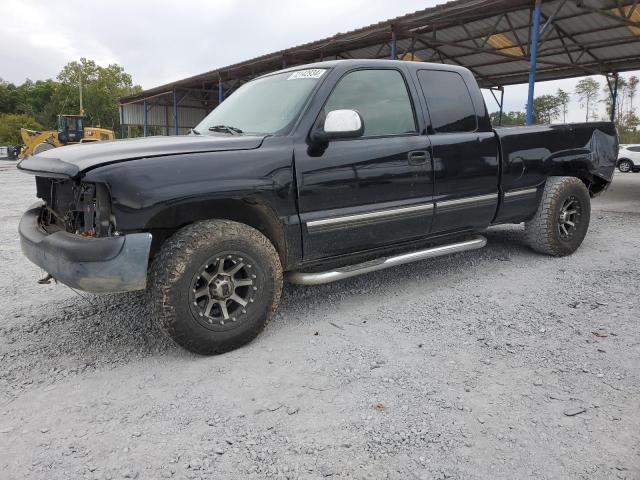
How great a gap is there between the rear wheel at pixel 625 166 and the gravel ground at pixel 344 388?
19.5 meters

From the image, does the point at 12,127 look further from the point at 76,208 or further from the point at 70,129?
the point at 76,208

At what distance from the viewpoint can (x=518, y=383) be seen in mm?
2467

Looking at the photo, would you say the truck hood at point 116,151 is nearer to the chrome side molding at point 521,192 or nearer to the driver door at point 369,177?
the driver door at point 369,177

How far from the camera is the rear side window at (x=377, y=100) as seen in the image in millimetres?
3385

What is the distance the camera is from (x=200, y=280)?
2824mm

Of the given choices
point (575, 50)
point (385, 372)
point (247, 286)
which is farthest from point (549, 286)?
point (575, 50)

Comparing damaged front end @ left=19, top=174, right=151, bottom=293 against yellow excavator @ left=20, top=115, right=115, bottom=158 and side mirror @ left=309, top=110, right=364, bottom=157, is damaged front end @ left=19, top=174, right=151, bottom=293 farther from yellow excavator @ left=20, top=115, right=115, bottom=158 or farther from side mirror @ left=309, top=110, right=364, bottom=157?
yellow excavator @ left=20, top=115, right=115, bottom=158

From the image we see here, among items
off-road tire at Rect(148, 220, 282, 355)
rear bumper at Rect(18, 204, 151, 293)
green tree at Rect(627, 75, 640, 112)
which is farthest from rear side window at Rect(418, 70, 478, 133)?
green tree at Rect(627, 75, 640, 112)

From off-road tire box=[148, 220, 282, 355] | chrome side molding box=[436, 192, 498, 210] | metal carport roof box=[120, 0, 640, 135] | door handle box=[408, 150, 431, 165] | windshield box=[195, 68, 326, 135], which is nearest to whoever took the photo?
off-road tire box=[148, 220, 282, 355]

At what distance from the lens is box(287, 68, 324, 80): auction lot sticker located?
3385 millimetres

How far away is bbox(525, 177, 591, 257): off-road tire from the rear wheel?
18.5 metres

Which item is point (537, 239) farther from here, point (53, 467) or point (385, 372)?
point (53, 467)

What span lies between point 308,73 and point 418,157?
1.03 metres

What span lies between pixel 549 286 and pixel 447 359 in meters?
1.77
